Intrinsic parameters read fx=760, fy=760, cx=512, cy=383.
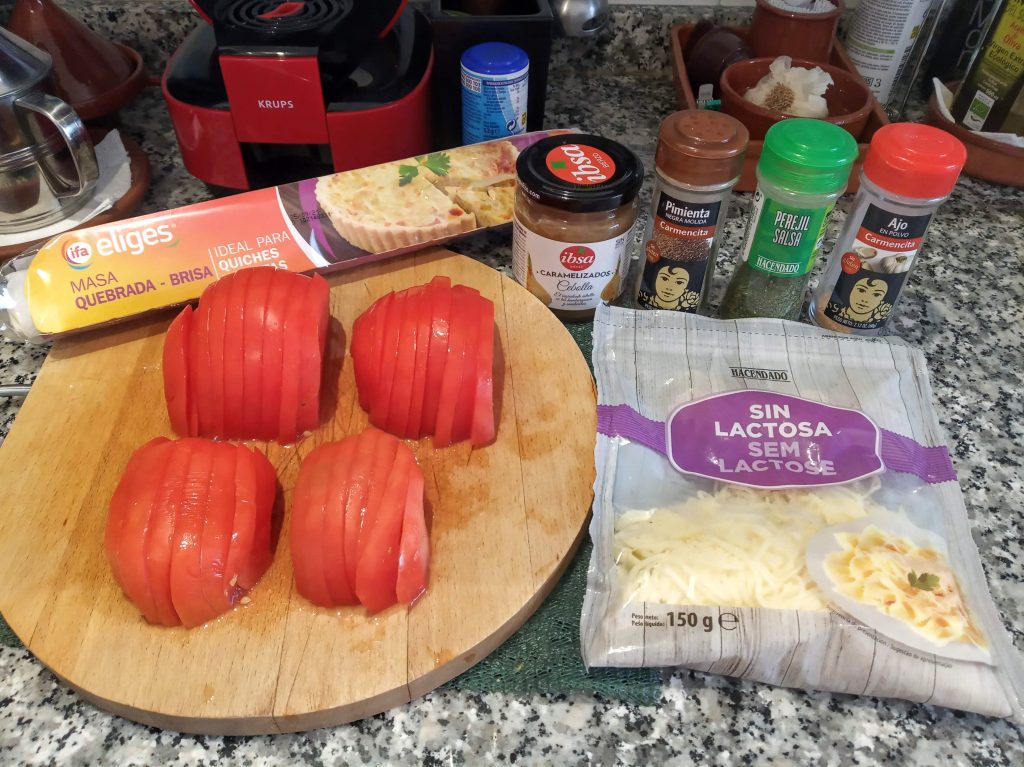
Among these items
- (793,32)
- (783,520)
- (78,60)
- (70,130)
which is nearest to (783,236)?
(783,520)

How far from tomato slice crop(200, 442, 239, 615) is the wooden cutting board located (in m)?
0.05

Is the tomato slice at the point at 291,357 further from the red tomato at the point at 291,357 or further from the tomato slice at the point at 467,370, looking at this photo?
the tomato slice at the point at 467,370

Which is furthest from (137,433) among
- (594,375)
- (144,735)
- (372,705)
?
(594,375)

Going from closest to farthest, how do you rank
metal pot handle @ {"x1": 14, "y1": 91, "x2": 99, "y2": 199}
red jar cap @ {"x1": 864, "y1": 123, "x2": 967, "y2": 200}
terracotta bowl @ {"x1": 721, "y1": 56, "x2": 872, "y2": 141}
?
red jar cap @ {"x1": 864, "y1": 123, "x2": 967, "y2": 200}, metal pot handle @ {"x1": 14, "y1": 91, "x2": 99, "y2": 199}, terracotta bowl @ {"x1": 721, "y1": 56, "x2": 872, "y2": 141}

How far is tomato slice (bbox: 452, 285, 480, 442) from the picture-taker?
1.03 meters

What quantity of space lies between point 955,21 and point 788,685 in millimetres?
1525

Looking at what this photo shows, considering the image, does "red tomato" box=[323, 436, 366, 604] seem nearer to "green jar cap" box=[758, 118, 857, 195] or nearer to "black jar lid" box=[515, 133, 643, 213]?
"black jar lid" box=[515, 133, 643, 213]

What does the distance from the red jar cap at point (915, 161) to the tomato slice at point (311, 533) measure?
0.81 m

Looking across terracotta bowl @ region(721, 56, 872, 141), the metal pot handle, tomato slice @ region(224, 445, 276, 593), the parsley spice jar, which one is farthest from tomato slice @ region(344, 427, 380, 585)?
terracotta bowl @ region(721, 56, 872, 141)

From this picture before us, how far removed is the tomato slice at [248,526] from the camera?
868 mm

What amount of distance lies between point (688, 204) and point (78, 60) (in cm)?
121

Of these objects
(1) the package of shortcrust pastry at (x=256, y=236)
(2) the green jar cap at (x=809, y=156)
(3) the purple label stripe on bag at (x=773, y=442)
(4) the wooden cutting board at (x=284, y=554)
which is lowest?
(4) the wooden cutting board at (x=284, y=554)

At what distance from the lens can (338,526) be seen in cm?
86

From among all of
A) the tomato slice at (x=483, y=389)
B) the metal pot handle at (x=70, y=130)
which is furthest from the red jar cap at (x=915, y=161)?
the metal pot handle at (x=70, y=130)
